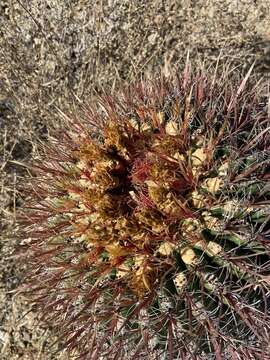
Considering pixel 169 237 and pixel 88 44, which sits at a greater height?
pixel 88 44

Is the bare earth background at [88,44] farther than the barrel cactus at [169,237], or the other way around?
the bare earth background at [88,44]

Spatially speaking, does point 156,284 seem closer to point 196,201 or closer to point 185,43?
point 196,201

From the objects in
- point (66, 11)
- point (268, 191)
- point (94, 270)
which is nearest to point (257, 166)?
point (268, 191)

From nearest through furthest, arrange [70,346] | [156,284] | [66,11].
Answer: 1. [156,284]
2. [70,346]
3. [66,11]

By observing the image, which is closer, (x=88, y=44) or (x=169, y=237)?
(x=169, y=237)
